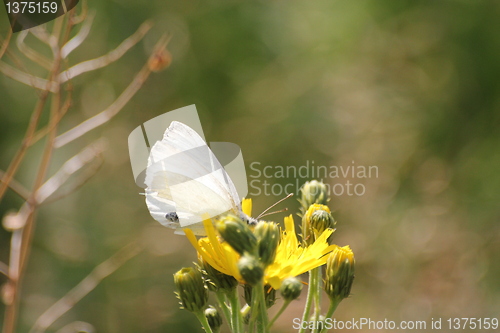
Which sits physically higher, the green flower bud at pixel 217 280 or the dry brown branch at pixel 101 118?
the dry brown branch at pixel 101 118

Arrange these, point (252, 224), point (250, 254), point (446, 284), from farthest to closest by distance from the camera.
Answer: point (446, 284)
point (252, 224)
point (250, 254)

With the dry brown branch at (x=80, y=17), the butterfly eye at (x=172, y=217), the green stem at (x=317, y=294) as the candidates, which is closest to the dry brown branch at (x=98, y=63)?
the dry brown branch at (x=80, y=17)

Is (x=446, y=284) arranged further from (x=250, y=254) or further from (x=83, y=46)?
(x=83, y=46)

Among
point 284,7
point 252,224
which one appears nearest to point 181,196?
point 252,224

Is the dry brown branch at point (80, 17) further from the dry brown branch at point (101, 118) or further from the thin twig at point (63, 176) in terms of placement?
the thin twig at point (63, 176)

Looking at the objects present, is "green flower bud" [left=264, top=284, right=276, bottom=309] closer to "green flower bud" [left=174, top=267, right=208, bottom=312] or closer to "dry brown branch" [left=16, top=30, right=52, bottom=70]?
"green flower bud" [left=174, top=267, right=208, bottom=312]

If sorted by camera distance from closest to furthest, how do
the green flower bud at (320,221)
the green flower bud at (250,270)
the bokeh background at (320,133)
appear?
the green flower bud at (250,270)
the green flower bud at (320,221)
the bokeh background at (320,133)

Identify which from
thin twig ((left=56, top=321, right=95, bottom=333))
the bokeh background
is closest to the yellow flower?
thin twig ((left=56, top=321, right=95, bottom=333))
